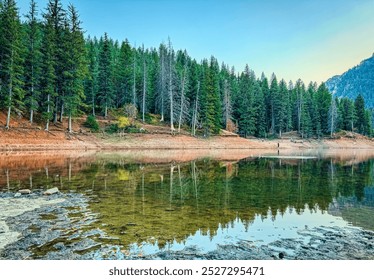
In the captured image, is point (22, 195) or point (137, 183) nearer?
point (22, 195)

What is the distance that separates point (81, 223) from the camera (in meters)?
8.80

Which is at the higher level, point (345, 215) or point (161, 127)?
point (161, 127)

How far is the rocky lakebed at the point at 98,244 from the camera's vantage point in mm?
6520

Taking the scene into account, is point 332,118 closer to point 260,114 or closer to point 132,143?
point 260,114

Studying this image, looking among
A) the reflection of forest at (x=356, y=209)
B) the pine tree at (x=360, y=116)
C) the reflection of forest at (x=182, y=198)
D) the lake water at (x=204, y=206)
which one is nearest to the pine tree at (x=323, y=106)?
the pine tree at (x=360, y=116)

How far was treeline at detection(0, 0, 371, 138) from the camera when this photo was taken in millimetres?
44344

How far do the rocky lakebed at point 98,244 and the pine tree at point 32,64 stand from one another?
38.7m

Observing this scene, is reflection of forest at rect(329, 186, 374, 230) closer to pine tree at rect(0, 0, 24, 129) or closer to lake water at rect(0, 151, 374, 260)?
lake water at rect(0, 151, 374, 260)

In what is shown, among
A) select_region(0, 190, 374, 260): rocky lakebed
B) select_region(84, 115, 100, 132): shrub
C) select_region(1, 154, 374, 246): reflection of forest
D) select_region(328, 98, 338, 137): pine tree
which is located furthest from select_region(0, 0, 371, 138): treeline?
select_region(0, 190, 374, 260): rocky lakebed

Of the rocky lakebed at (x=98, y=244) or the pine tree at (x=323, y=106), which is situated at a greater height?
the pine tree at (x=323, y=106)

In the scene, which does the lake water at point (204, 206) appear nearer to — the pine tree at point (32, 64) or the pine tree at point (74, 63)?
the pine tree at point (32, 64)

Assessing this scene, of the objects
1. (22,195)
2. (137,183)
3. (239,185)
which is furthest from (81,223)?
(239,185)

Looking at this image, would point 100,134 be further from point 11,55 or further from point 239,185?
point 239,185

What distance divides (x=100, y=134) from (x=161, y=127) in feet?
46.1
